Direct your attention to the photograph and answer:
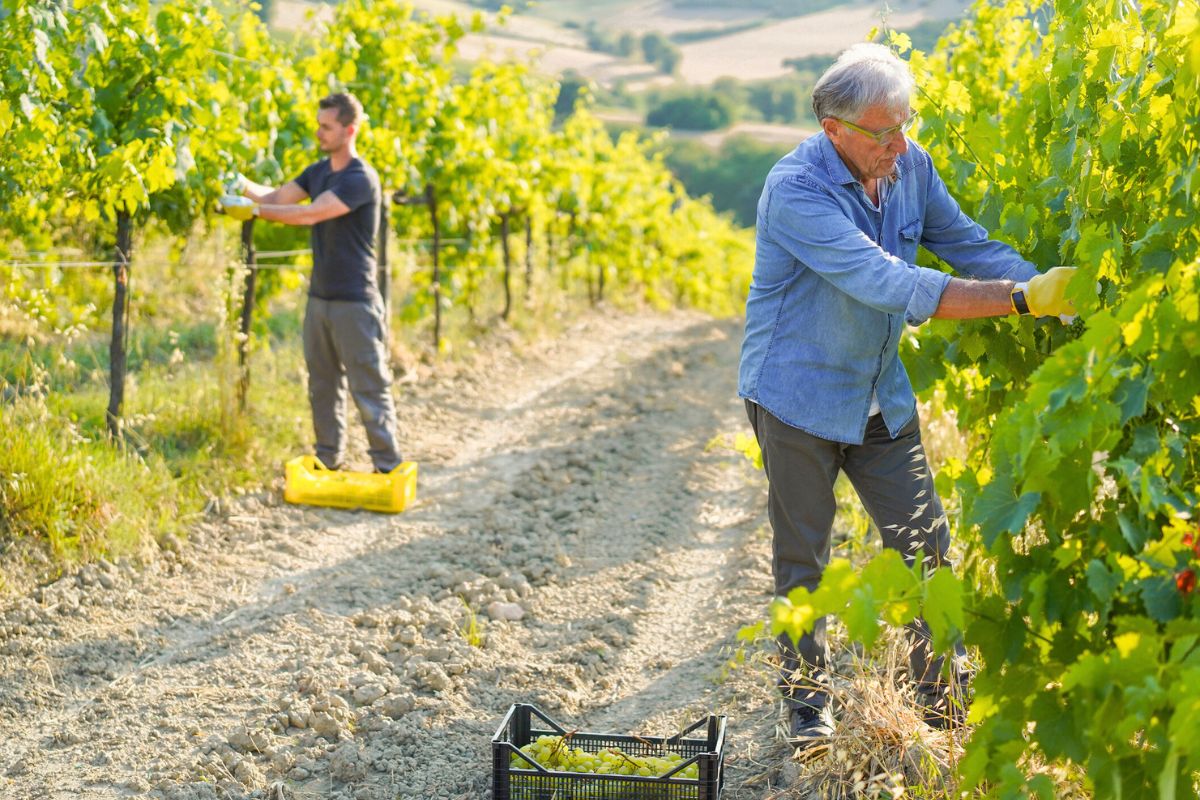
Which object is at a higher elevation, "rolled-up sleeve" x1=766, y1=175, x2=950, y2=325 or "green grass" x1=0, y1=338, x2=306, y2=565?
"rolled-up sleeve" x1=766, y1=175, x2=950, y2=325

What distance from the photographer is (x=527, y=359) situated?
9.59m

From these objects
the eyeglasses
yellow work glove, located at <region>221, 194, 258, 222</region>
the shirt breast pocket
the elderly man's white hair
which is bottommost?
yellow work glove, located at <region>221, 194, 258, 222</region>

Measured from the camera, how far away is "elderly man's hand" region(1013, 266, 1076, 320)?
252cm

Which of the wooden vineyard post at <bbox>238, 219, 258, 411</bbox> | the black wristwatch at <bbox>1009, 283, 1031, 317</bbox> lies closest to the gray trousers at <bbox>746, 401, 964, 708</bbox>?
the black wristwatch at <bbox>1009, 283, 1031, 317</bbox>

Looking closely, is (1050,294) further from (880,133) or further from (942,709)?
(942,709)

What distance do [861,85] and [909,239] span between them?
0.48m

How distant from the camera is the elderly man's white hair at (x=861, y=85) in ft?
9.12

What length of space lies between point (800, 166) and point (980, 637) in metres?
1.25

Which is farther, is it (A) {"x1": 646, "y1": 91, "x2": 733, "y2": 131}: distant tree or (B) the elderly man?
(A) {"x1": 646, "y1": 91, "x2": 733, "y2": 131}: distant tree

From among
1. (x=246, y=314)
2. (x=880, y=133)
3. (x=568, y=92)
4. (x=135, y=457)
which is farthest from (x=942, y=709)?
(x=568, y=92)

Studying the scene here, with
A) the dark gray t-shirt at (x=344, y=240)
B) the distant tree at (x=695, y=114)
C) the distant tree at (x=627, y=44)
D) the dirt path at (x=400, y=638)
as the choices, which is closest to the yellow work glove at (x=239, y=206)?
the dark gray t-shirt at (x=344, y=240)

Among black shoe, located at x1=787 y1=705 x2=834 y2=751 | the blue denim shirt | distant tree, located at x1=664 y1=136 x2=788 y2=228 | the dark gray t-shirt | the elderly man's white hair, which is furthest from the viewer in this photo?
distant tree, located at x1=664 y1=136 x2=788 y2=228

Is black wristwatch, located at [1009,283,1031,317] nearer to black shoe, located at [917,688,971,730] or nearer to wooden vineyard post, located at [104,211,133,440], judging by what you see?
black shoe, located at [917,688,971,730]

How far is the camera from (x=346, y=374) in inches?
232
